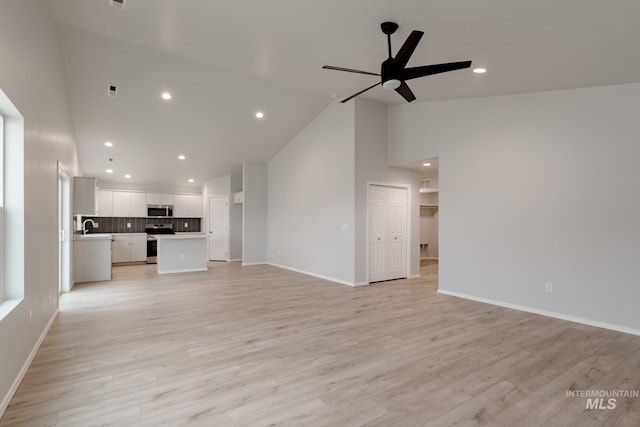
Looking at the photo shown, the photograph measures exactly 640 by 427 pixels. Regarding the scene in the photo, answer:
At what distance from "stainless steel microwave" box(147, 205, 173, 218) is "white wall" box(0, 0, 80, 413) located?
21.2 feet

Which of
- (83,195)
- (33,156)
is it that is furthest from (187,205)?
(33,156)

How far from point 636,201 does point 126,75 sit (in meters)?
7.15

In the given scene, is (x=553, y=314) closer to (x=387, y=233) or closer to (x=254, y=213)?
(x=387, y=233)

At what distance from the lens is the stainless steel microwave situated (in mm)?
10445

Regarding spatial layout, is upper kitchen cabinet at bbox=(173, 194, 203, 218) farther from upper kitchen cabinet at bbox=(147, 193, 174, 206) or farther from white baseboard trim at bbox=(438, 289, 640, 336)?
white baseboard trim at bbox=(438, 289, 640, 336)

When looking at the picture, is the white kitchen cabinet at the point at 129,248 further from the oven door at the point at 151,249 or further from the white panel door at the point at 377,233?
the white panel door at the point at 377,233

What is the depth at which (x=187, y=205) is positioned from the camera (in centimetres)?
1095

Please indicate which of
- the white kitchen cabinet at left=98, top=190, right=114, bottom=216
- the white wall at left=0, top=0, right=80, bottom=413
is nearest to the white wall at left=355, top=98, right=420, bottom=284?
the white wall at left=0, top=0, right=80, bottom=413

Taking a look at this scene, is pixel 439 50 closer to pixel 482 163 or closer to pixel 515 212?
pixel 482 163

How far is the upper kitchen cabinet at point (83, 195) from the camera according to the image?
6.34 m

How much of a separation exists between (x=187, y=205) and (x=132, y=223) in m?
1.74

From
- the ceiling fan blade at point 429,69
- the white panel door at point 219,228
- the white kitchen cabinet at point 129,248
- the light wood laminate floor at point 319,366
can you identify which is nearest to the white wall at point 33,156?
the light wood laminate floor at point 319,366

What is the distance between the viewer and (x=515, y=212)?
4.75 metres

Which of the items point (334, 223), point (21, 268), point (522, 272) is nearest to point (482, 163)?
point (522, 272)
